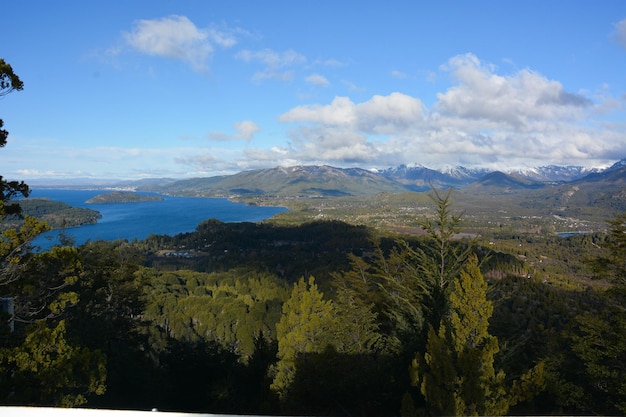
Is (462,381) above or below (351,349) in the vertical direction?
above

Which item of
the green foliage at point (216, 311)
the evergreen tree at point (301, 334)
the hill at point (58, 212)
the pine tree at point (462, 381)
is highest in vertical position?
the pine tree at point (462, 381)

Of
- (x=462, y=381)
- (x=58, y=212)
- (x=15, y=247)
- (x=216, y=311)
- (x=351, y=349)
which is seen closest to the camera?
(x=462, y=381)

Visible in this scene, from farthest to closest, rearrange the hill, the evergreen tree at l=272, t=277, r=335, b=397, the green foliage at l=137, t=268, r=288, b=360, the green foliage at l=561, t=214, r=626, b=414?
the hill
the green foliage at l=137, t=268, r=288, b=360
the evergreen tree at l=272, t=277, r=335, b=397
the green foliage at l=561, t=214, r=626, b=414

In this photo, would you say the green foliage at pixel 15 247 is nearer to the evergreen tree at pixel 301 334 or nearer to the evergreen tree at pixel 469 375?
the evergreen tree at pixel 301 334

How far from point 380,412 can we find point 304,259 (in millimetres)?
68049

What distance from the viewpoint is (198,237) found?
99.4m

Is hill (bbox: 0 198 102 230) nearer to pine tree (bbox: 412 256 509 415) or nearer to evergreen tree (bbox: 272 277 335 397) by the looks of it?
evergreen tree (bbox: 272 277 335 397)

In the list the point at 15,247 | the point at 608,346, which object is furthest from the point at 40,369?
the point at 608,346

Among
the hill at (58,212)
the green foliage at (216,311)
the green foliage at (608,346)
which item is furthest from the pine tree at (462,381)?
the hill at (58,212)

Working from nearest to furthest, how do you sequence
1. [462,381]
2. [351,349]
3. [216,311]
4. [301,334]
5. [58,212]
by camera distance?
[462,381] < [351,349] < [301,334] < [216,311] < [58,212]

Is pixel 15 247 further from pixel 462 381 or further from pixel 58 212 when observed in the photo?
pixel 58 212

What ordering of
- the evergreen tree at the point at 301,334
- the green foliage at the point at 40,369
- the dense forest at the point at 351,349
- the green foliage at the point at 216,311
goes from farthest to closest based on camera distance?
1. the green foliage at the point at 216,311
2. the evergreen tree at the point at 301,334
3. the dense forest at the point at 351,349
4. the green foliage at the point at 40,369

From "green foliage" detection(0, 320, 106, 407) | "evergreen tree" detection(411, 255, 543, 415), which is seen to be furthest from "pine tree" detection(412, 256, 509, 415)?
"green foliage" detection(0, 320, 106, 407)

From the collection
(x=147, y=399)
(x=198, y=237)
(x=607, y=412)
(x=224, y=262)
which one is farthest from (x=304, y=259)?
(x=607, y=412)
